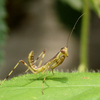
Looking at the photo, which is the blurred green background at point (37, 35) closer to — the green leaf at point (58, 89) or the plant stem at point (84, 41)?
the plant stem at point (84, 41)

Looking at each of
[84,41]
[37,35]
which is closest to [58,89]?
[84,41]

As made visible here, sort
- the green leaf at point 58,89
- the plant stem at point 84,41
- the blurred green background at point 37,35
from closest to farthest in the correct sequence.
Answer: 1. the green leaf at point 58,89
2. the plant stem at point 84,41
3. the blurred green background at point 37,35

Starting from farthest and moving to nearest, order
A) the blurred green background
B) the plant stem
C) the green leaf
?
1. the blurred green background
2. the plant stem
3. the green leaf

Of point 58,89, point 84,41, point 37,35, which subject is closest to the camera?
point 58,89

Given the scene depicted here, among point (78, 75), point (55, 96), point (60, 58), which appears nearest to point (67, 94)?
point (55, 96)

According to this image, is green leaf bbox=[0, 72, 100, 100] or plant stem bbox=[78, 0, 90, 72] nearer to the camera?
green leaf bbox=[0, 72, 100, 100]

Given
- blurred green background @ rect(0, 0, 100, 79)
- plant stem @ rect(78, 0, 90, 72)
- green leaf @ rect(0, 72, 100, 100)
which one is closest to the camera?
green leaf @ rect(0, 72, 100, 100)

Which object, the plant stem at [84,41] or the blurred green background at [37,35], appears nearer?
the plant stem at [84,41]

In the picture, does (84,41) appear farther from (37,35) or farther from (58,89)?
(37,35)

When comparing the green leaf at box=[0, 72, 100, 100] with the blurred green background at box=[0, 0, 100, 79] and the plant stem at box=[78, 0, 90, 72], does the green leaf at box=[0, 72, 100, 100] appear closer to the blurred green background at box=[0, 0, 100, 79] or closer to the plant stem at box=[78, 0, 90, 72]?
the plant stem at box=[78, 0, 90, 72]

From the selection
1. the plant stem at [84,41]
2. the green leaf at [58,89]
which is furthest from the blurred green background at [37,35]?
the green leaf at [58,89]

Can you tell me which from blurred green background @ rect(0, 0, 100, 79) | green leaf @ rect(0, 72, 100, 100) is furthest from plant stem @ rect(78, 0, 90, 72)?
blurred green background @ rect(0, 0, 100, 79)
